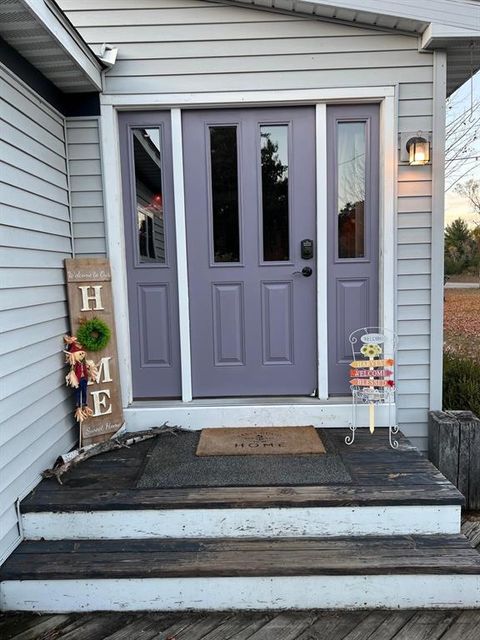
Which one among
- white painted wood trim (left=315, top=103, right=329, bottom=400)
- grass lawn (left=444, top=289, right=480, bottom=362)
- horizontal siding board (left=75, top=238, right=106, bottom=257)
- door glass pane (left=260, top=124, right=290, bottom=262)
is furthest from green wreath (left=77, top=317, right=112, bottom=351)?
grass lawn (left=444, top=289, right=480, bottom=362)

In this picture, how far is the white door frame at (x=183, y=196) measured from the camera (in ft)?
8.73

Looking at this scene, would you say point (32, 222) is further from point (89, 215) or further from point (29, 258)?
point (89, 215)

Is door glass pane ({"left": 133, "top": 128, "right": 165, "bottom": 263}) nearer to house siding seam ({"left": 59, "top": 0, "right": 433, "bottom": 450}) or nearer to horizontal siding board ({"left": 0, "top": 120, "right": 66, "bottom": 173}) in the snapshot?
house siding seam ({"left": 59, "top": 0, "right": 433, "bottom": 450})

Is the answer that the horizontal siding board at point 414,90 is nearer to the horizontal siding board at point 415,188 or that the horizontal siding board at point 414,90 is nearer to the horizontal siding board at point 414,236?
the horizontal siding board at point 415,188

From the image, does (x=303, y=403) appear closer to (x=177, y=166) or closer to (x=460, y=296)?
(x=177, y=166)

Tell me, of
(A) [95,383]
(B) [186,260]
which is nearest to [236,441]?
(A) [95,383]

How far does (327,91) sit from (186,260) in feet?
4.17

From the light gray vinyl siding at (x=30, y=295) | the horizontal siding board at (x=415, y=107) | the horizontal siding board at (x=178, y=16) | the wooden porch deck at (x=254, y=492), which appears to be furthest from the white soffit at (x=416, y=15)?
the wooden porch deck at (x=254, y=492)

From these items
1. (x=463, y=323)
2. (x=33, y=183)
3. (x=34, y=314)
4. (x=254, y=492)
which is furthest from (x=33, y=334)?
(x=463, y=323)

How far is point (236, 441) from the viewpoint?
2586 mm

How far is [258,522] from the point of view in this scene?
A: 1980 millimetres

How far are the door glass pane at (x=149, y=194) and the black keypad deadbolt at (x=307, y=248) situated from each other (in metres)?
0.86

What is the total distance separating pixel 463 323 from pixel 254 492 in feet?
22.6

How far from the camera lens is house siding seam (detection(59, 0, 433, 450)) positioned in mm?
2615
